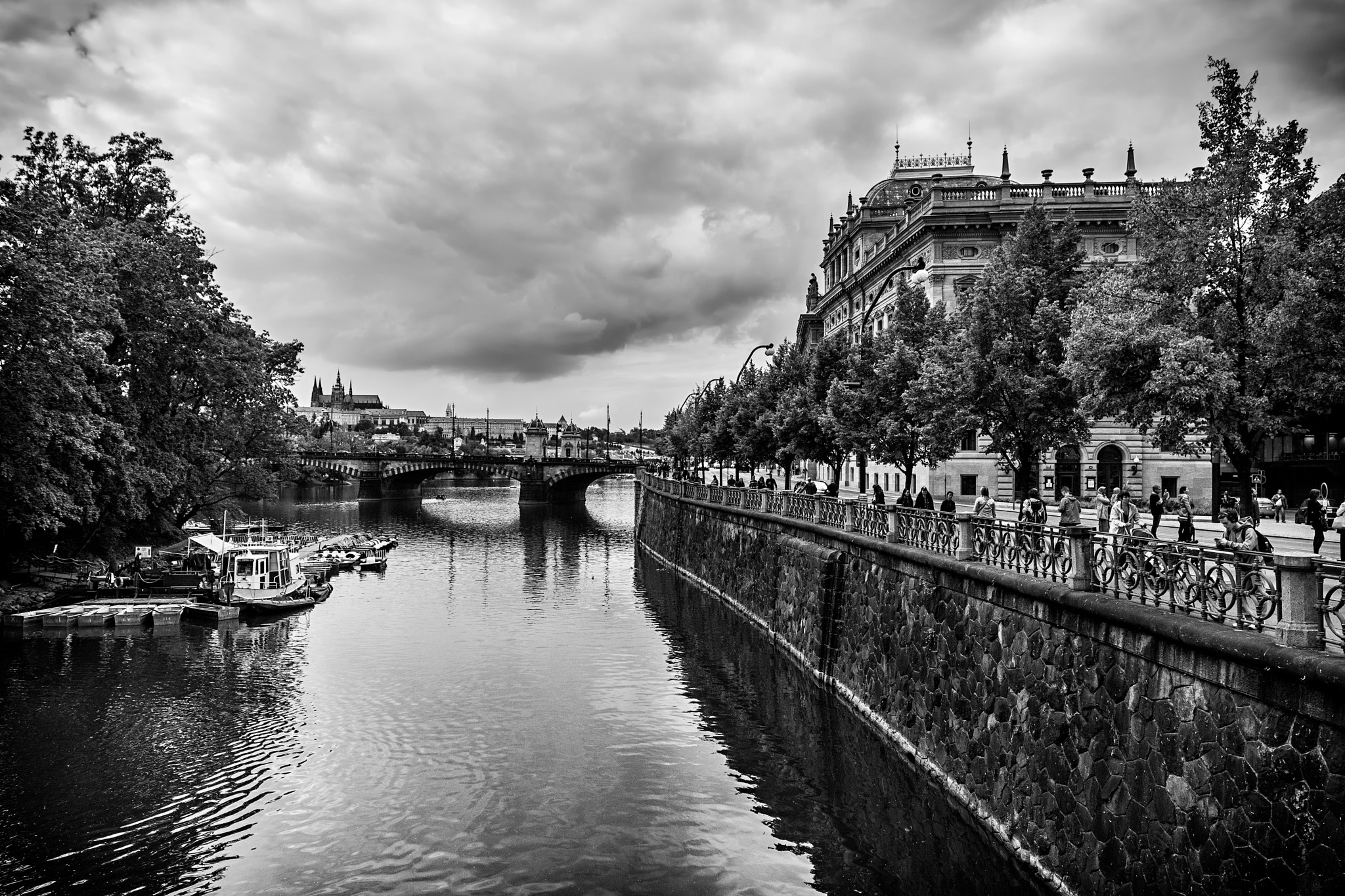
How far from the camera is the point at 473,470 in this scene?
124500 mm

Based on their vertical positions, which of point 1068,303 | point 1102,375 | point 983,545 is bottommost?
point 983,545

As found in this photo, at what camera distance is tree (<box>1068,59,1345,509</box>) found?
17.7 meters

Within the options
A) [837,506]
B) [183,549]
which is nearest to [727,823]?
[837,506]

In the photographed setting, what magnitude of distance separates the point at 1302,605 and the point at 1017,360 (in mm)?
18133

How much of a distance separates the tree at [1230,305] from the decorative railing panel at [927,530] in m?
5.26

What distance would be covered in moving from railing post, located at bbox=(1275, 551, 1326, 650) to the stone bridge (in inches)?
4157

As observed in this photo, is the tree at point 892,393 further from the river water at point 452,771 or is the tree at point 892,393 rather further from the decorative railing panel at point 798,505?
the river water at point 452,771

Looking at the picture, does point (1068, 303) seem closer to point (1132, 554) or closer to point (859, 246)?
point (1132, 554)

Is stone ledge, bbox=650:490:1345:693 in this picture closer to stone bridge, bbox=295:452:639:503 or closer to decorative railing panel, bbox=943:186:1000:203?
decorative railing panel, bbox=943:186:1000:203

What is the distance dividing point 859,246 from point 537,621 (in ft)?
152

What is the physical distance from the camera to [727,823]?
16.5 m

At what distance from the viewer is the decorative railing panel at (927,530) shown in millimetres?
17766

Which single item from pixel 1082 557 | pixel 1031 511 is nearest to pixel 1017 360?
pixel 1031 511

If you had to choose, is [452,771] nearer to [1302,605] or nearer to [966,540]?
[966,540]
